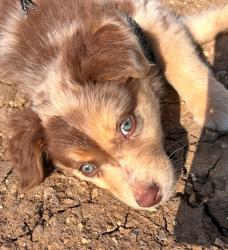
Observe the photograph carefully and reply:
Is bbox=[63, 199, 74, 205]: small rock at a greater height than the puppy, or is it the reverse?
the puppy

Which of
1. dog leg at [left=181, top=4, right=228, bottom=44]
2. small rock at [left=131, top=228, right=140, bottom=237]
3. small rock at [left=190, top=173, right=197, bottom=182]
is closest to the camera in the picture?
small rock at [left=131, top=228, right=140, bottom=237]

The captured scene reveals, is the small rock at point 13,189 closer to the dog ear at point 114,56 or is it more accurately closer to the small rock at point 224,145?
the dog ear at point 114,56

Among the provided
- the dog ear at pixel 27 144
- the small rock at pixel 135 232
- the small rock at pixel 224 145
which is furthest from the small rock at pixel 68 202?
the small rock at pixel 224 145

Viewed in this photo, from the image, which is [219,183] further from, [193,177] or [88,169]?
[88,169]

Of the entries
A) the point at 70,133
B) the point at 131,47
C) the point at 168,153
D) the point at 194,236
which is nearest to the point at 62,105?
the point at 70,133

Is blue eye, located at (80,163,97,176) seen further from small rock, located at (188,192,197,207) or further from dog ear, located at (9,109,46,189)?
small rock, located at (188,192,197,207)

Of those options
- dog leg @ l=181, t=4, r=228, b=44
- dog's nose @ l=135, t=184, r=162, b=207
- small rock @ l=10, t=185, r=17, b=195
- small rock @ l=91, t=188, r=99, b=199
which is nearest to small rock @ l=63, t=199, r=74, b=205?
small rock @ l=91, t=188, r=99, b=199
